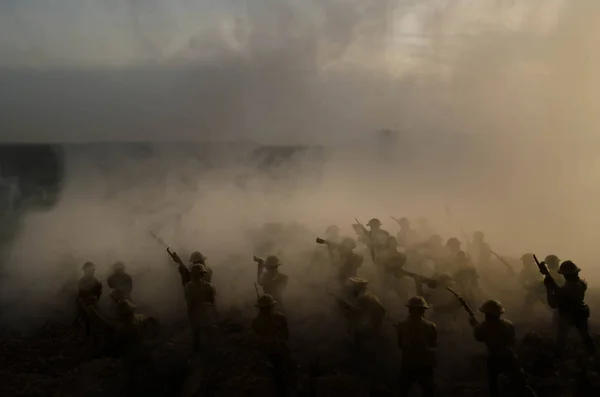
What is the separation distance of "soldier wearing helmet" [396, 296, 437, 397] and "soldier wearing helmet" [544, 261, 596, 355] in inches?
99.7

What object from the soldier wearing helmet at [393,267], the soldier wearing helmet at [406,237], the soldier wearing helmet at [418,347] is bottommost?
the soldier wearing helmet at [418,347]

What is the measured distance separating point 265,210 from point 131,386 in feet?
44.9

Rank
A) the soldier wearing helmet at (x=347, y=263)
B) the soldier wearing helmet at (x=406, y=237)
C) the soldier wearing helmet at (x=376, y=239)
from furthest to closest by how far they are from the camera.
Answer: the soldier wearing helmet at (x=406, y=237) < the soldier wearing helmet at (x=376, y=239) < the soldier wearing helmet at (x=347, y=263)

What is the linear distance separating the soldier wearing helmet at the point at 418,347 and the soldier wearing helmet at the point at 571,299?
8.31 feet

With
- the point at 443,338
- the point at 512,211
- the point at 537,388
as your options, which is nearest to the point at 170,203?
the point at 512,211

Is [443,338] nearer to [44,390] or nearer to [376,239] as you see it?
[376,239]

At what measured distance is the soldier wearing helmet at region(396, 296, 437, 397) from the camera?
6930 mm

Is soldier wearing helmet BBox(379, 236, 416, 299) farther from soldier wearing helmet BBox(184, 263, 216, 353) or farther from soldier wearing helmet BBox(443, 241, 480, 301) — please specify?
soldier wearing helmet BBox(184, 263, 216, 353)

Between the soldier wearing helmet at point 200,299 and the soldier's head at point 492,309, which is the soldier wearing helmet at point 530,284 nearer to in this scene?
the soldier's head at point 492,309

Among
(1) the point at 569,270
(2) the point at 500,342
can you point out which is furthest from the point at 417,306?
(1) the point at 569,270

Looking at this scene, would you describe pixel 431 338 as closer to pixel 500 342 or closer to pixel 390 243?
pixel 500 342

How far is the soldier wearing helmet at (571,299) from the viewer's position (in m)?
8.09

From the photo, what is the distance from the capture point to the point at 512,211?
20.4 meters

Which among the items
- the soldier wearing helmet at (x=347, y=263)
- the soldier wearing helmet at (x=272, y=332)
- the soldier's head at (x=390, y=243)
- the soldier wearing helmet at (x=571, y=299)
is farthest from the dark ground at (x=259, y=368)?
the soldier's head at (x=390, y=243)
